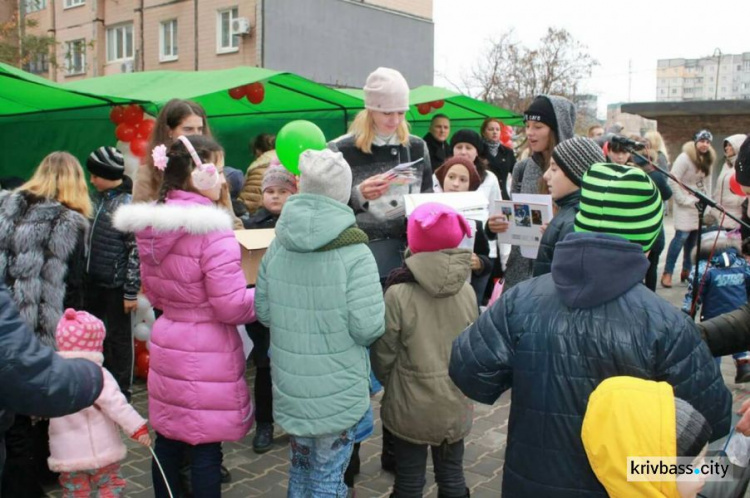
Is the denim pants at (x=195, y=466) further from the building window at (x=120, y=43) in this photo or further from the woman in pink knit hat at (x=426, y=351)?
the building window at (x=120, y=43)

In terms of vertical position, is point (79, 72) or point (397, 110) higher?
point (79, 72)

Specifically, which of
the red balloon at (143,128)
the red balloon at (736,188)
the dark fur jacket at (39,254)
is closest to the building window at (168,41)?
the red balloon at (143,128)

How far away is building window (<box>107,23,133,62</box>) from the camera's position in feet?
93.0

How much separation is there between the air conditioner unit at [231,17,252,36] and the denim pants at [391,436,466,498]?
20.9 metres

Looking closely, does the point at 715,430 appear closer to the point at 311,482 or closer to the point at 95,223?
the point at 311,482

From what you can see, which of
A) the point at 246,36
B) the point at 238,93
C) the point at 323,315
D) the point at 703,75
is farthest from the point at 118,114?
the point at 703,75

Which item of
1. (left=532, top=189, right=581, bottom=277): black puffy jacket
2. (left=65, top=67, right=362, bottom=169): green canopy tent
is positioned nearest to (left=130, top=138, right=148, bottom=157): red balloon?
(left=65, top=67, right=362, bottom=169): green canopy tent

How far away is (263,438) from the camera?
14.9 feet

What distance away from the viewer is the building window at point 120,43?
2834 centimetres

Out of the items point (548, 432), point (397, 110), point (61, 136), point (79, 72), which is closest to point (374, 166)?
point (397, 110)

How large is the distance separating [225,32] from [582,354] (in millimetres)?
24698

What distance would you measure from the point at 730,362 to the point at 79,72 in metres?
29.7

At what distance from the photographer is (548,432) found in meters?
2.20

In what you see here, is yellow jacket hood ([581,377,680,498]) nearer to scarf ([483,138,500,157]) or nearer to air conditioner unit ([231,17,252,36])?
scarf ([483,138,500,157])
